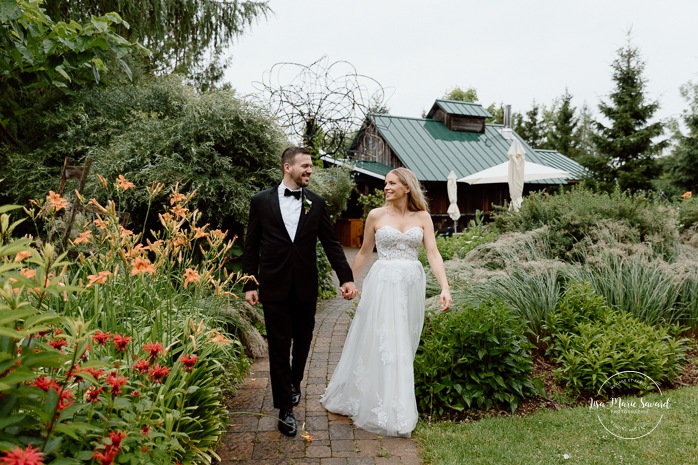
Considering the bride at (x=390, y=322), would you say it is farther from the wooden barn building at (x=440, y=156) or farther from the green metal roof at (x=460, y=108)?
the green metal roof at (x=460, y=108)

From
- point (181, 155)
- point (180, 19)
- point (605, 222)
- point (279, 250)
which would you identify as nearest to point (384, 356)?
point (279, 250)

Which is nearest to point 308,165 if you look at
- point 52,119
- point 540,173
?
point 52,119

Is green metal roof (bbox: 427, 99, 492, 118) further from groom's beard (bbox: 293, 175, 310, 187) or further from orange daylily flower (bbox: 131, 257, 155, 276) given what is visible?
orange daylily flower (bbox: 131, 257, 155, 276)

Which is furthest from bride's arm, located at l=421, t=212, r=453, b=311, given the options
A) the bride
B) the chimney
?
the chimney

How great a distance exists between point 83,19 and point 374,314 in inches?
338

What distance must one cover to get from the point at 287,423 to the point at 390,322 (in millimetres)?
1109

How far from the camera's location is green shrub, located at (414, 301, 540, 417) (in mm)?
4090

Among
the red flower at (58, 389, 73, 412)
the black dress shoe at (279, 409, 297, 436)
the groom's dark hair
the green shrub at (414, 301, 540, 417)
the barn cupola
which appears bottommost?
the black dress shoe at (279, 409, 297, 436)

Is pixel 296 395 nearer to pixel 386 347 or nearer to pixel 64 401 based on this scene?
pixel 386 347

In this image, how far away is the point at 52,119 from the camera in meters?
8.00

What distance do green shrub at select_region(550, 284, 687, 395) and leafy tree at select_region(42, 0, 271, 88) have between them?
867 cm

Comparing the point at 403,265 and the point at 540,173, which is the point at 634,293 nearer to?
the point at 403,265

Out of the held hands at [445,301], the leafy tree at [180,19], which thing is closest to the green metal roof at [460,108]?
the leafy tree at [180,19]

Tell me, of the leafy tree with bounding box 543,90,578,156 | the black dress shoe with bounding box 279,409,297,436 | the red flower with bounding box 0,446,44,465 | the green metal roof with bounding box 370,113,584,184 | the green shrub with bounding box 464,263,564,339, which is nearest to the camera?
the red flower with bounding box 0,446,44,465
